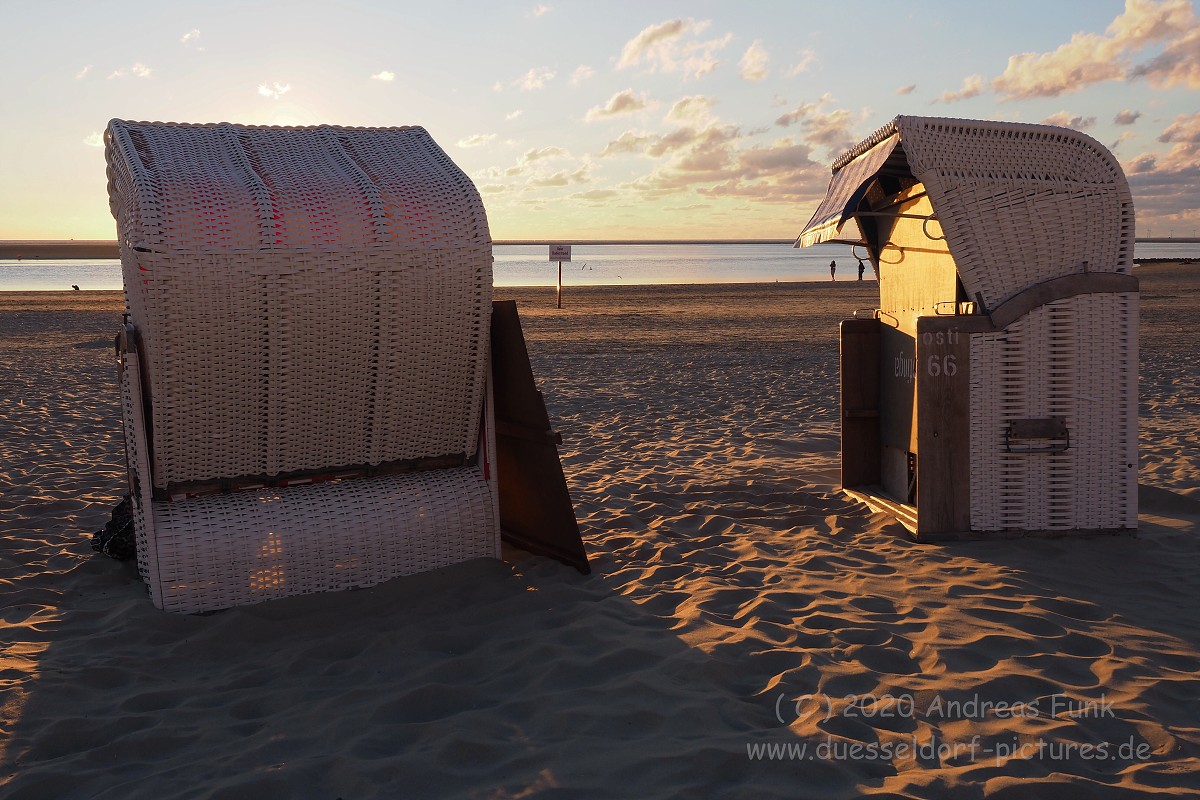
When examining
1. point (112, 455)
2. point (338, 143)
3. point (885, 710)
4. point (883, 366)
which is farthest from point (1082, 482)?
point (112, 455)

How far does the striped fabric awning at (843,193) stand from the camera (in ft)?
17.0

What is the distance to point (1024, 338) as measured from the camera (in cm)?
499

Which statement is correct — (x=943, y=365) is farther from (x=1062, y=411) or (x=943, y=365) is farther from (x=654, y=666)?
(x=654, y=666)

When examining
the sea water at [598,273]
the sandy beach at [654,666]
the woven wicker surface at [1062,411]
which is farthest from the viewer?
the sea water at [598,273]

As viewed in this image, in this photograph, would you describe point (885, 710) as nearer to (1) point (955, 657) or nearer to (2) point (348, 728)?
(1) point (955, 657)

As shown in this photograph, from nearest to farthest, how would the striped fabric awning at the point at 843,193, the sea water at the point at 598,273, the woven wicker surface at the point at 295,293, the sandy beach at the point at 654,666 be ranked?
the sandy beach at the point at 654,666
the woven wicker surface at the point at 295,293
the striped fabric awning at the point at 843,193
the sea water at the point at 598,273

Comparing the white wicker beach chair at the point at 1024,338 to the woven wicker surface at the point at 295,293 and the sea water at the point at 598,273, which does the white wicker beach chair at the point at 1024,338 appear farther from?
the sea water at the point at 598,273

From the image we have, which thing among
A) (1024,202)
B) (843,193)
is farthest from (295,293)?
(1024,202)

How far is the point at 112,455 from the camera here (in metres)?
7.55

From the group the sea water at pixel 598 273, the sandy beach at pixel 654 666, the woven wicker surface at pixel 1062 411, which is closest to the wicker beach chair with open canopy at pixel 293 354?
the sandy beach at pixel 654 666

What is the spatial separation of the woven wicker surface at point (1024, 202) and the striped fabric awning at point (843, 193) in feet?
1.02

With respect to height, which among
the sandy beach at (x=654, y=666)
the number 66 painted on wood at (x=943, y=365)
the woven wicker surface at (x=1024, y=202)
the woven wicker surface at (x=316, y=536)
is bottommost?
the sandy beach at (x=654, y=666)

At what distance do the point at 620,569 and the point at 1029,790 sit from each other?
98.1 inches

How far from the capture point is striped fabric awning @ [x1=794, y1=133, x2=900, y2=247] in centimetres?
517
